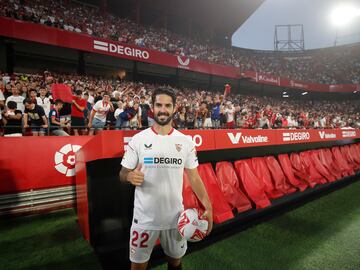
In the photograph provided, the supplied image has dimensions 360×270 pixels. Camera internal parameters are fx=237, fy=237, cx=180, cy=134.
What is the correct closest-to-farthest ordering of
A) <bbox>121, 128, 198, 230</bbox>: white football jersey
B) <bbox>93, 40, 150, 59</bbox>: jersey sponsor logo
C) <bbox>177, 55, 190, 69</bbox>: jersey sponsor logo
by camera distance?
1. <bbox>121, 128, 198, 230</bbox>: white football jersey
2. <bbox>93, 40, 150, 59</bbox>: jersey sponsor logo
3. <bbox>177, 55, 190, 69</bbox>: jersey sponsor logo

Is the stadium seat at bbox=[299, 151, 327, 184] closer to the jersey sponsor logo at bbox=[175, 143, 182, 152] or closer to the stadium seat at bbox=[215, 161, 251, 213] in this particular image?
the stadium seat at bbox=[215, 161, 251, 213]

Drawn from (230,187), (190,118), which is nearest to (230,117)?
(190,118)

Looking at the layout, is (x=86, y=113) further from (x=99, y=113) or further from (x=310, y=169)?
(x=310, y=169)

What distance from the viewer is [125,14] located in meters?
31.1

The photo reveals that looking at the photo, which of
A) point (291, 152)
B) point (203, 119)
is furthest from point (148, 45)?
point (291, 152)

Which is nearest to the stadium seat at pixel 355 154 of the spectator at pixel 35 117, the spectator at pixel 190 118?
the spectator at pixel 190 118

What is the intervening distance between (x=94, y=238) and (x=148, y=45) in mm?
21889

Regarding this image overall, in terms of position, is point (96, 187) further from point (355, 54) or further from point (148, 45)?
point (355, 54)

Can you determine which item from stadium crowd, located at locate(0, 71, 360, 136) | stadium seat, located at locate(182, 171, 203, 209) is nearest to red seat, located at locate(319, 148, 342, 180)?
stadium crowd, located at locate(0, 71, 360, 136)

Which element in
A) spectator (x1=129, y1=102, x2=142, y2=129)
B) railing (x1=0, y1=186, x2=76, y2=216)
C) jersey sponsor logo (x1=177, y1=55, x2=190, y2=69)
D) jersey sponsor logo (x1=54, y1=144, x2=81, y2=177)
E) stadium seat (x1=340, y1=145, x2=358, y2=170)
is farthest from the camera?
jersey sponsor logo (x1=177, y1=55, x2=190, y2=69)

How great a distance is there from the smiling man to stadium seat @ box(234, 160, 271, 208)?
8.00 feet

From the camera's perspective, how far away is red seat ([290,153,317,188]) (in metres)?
5.64

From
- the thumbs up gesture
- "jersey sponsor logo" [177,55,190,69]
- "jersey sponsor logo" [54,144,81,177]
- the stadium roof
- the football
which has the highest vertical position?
the stadium roof

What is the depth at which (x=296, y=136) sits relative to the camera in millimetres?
5484
